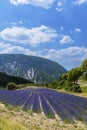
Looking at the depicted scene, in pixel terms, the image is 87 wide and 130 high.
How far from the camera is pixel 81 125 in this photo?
65.9 feet

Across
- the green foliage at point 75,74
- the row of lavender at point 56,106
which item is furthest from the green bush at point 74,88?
the row of lavender at point 56,106

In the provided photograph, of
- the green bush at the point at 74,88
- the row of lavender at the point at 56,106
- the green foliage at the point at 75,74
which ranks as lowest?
the row of lavender at the point at 56,106

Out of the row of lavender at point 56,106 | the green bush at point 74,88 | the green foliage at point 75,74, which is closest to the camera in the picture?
the row of lavender at point 56,106

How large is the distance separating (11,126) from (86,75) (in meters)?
85.1

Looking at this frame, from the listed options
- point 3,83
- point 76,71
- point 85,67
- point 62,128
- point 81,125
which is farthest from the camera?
point 3,83

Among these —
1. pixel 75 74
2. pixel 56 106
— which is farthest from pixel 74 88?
pixel 56 106

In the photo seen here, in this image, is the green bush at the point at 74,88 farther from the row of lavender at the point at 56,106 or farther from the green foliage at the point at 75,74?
the row of lavender at the point at 56,106

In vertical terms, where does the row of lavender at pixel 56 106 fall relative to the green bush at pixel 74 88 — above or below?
below

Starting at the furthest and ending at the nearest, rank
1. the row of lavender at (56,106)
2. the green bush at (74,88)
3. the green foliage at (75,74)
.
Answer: the green foliage at (75,74) < the green bush at (74,88) < the row of lavender at (56,106)

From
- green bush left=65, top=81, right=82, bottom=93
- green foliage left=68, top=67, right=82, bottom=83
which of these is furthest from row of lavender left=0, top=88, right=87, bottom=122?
green foliage left=68, top=67, right=82, bottom=83

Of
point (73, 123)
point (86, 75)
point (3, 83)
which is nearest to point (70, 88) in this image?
point (86, 75)

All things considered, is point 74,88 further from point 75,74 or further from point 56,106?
point 56,106

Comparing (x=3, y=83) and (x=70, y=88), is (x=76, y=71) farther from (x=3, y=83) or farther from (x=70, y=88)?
(x=3, y=83)

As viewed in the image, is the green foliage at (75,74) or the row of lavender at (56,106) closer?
the row of lavender at (56,106)
